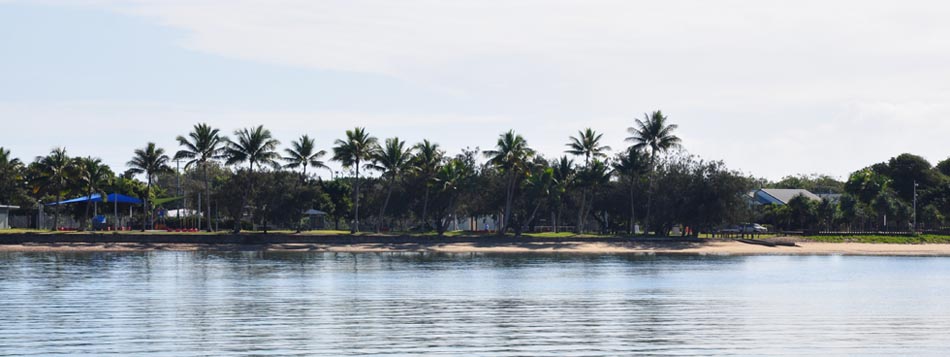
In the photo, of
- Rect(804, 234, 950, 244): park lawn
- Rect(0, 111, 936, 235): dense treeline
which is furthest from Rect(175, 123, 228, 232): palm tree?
Rect(804, 234, 950, 244): park lawn

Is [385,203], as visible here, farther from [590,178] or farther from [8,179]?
[8,179]

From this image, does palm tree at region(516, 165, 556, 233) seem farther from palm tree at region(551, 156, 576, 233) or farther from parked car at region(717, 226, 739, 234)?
parked car at region(717, 226, 739, 234)

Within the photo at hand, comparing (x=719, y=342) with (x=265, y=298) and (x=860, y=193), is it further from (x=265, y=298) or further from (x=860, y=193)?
(x=860, y=193)

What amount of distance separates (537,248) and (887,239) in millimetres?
34155

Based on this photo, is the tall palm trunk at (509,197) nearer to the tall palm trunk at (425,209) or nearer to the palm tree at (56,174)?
the tall palm trunk at (425,209)

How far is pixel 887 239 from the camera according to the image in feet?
320

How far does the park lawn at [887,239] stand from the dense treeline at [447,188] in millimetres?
5072

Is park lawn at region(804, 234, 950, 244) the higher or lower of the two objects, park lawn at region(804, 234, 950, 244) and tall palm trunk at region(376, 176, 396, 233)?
the lower

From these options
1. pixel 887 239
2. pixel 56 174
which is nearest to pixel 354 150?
pixel 56 174

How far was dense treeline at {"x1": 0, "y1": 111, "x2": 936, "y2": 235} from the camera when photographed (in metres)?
90.7

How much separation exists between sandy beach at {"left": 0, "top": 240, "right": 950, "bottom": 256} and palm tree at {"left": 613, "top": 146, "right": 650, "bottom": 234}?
7410mm

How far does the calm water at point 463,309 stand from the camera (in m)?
28.1

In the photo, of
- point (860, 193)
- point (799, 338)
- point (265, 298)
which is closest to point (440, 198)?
point (860, 193)

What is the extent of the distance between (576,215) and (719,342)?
76.4 m
